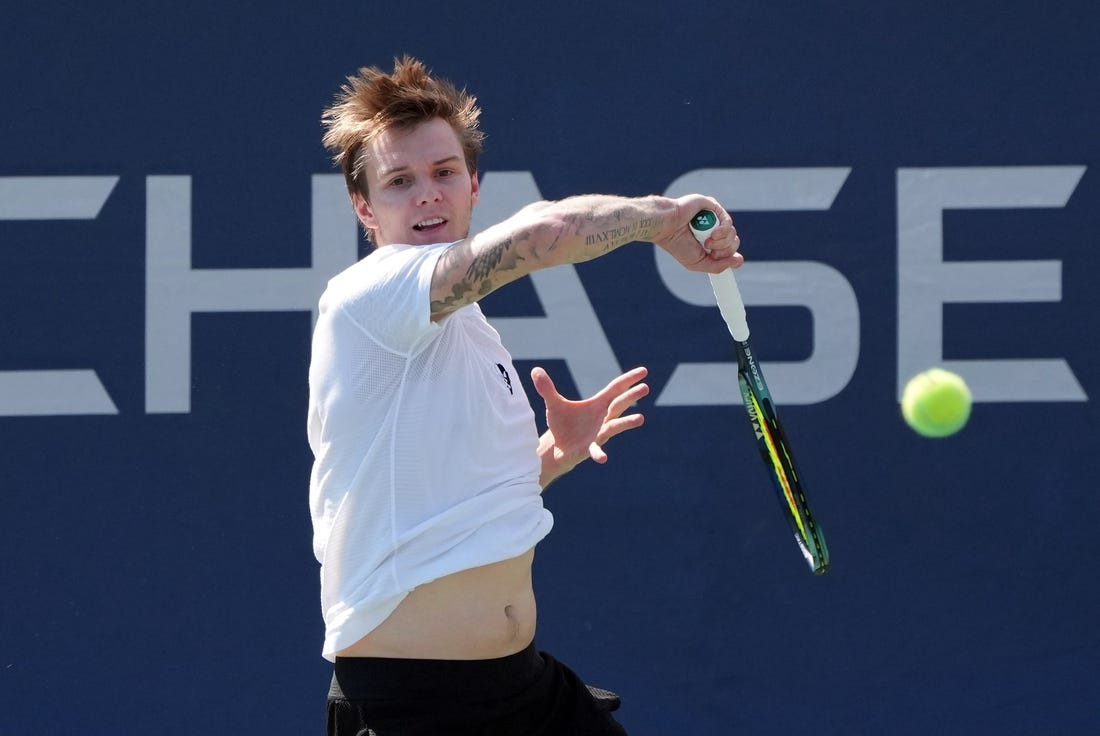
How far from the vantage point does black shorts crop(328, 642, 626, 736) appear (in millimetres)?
2156

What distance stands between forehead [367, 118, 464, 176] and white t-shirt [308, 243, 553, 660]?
8.7 inches

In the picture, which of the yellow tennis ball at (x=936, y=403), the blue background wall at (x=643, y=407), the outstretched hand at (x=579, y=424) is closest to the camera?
the outstretched hand at (x=579, y=424)

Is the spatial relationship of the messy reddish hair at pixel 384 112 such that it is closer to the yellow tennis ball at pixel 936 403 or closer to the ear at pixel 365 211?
the ear at pixel 365 211

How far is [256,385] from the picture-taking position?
357 cm

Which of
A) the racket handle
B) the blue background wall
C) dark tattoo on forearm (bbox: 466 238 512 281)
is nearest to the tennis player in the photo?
dark tattoo on forearm (bbox: 466 238 512 281)

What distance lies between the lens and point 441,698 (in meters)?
2.16

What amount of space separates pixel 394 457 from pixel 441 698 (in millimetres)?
Answer: 360

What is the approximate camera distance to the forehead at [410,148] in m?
2.30

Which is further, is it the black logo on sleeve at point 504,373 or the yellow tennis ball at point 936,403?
the yellow tennis ball at point 936,403

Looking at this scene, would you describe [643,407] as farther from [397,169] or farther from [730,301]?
[397,169]

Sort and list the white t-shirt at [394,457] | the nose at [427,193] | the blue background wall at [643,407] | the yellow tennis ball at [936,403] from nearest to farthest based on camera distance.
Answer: the white t-shirt at [394,457] < the nose at [427,193] < the yellow tennis ball at [936,403] < the blue background wall at [643,407]

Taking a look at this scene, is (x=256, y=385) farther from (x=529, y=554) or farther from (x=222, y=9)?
(x=529, y=554)

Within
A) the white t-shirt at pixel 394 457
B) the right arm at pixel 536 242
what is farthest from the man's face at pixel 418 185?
the right arm at pixel 536 242

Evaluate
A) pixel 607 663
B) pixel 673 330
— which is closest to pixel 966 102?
pixel 673 330
